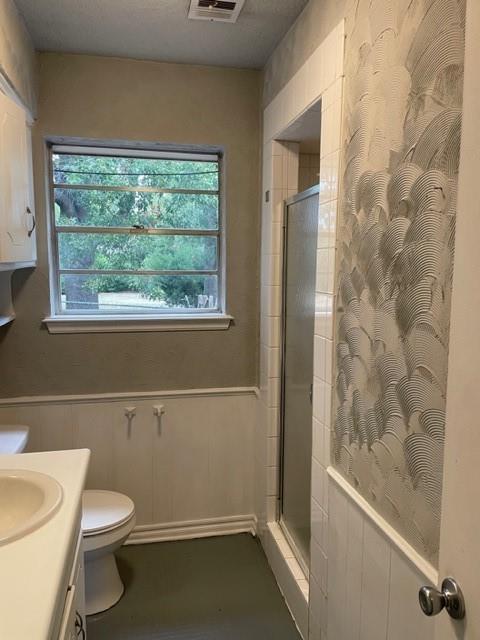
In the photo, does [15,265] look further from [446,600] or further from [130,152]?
[446,600]

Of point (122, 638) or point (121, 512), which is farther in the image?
point (121, 512)

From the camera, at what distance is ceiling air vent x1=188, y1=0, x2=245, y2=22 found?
1774mm

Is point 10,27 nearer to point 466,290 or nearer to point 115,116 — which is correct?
point 115,116

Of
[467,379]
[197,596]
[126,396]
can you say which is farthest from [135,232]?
[467,379]

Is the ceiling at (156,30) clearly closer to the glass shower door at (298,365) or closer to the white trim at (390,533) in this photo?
the glass shower door at (298,365)

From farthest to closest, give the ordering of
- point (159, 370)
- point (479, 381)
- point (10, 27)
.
Answer: point (159, 370) < point (10, 27) < point (479, 381)

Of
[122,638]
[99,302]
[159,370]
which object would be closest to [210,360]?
[159,370]

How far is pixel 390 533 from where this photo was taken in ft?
3.91

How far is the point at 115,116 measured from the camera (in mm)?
2334

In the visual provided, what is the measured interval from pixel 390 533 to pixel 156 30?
81.6 inches

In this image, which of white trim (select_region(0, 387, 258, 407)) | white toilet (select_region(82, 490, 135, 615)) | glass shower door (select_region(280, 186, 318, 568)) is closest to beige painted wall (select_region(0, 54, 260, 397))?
white trim (select_region(0, 387, 258, 407))

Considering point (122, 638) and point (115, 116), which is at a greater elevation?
point (115, 116)

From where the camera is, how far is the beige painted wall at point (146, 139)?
229cm

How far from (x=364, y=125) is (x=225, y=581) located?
6.70ft
